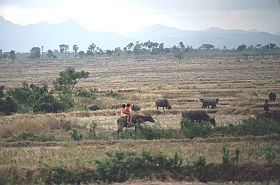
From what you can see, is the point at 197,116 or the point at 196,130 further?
the point at 197,116

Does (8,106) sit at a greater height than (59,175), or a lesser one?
greater

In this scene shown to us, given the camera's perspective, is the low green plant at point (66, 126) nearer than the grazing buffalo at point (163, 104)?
Yes

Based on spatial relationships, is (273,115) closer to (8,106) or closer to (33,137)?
(33,137)

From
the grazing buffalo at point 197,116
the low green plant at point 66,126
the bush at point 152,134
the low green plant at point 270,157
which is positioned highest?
the grazing buffalo at point 197,116

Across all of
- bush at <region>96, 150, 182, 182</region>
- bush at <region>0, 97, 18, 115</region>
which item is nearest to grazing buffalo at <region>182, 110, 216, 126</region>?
bush at <region>96, 150, 182, 182</region>

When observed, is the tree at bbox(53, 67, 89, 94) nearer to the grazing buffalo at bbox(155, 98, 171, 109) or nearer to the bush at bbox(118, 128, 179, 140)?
the grazing buffalo at bbox(155, 98, 171, 109)

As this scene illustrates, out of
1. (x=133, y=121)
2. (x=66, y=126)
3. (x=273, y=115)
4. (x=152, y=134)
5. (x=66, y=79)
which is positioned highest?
(x=66, y=79)

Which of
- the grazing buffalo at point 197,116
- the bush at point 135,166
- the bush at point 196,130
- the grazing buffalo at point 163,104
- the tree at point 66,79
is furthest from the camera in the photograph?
the tree at point 66,79

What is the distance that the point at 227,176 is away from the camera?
529 inches

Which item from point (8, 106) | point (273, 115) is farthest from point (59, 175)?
point (8, 106)

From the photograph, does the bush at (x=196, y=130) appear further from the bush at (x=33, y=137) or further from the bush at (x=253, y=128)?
the bush at (x=33, y=137)

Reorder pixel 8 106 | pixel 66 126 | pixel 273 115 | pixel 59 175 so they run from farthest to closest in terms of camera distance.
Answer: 1. pixel 8 106
2. pixel 66 126
3. pixel 273 115
4. pixel 59 175

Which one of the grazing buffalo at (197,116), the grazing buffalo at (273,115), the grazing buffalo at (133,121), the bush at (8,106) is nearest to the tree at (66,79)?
the bush at (8,106)

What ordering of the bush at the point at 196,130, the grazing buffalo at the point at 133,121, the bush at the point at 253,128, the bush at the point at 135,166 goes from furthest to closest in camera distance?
the grazing buffalo at the point at 133,121 → the bush at the point at 196,130 → the bush at the point at 253,128 → the bush at the point at 135,166
